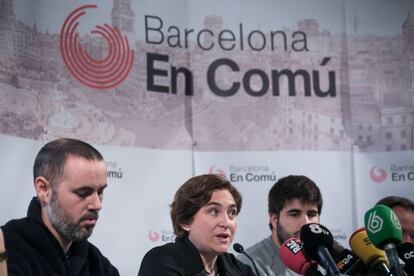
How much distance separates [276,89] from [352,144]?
61 cm

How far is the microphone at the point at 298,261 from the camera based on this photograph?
250 cm

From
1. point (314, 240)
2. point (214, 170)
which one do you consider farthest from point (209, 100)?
point (314, 240)

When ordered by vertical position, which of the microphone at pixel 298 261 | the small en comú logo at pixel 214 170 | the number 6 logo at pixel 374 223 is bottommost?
the microphone at pixel 298 261

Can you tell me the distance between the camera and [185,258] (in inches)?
120

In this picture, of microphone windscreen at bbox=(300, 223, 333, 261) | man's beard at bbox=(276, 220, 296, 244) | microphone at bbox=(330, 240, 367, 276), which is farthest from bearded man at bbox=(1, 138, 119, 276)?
man's beard at bbox=(276, 220, 296, 244)

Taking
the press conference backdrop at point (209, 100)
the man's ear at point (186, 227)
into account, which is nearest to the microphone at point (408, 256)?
the man's ear at point (186, 227)

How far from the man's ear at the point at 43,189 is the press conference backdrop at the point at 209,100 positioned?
1090mm

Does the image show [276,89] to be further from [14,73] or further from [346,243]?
[14,73]

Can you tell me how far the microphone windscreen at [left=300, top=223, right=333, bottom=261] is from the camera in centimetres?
237

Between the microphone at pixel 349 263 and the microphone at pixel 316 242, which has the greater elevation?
the microphone at pixel 316 242

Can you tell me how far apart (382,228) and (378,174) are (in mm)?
2747

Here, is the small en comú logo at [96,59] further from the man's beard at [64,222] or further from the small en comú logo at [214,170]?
the man's beard at [64,222]

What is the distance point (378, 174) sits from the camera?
16.1ft

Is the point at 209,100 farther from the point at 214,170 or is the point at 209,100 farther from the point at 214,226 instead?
the point at 214,226
